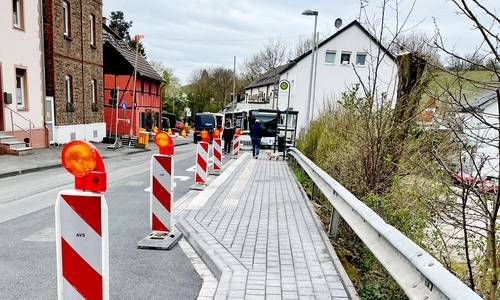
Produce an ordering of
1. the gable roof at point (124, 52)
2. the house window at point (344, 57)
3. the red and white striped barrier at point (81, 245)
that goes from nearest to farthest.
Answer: the red and white striped barrier at point (81, 245) < the gable roof at point (124, 52) < the house window at point (344, 57)

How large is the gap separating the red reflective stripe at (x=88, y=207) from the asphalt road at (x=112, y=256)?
1.32 meters

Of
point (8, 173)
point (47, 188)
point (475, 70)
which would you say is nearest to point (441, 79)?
point (475, 70)

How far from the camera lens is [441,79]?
9.90 feet

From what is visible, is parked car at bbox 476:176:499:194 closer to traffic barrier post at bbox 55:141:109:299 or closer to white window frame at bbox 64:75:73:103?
traffic barrier post at bbox 55:141:109:299

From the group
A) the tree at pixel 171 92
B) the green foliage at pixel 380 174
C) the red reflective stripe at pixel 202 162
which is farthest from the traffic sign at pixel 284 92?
the tree at pixel 171 92

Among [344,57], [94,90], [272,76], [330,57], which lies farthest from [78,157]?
[272,76]

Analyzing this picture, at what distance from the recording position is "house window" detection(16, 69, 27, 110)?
1586 centimetres

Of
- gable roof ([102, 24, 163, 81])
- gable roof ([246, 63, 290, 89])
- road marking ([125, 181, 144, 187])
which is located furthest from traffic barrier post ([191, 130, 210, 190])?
gable roof ([246, 63, 290, 89])

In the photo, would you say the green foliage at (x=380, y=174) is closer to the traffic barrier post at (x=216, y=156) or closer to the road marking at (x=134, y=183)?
the traffic barrier post at (x=216, y=156)

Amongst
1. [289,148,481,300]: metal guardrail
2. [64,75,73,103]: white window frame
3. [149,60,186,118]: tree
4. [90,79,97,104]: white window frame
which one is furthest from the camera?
[149,60,186,118]: tree

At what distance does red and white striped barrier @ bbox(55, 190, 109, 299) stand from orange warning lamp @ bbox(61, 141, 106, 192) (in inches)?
4.7

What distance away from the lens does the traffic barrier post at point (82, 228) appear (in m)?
2.28

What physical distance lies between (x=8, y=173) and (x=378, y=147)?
1061 centimetres

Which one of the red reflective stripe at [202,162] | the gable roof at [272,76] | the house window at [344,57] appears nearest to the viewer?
the red reflective stripe at [202,162]
